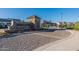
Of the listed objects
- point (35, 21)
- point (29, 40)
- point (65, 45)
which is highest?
point (35, 21)

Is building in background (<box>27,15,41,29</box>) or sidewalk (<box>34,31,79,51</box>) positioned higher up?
building in background (<box>27,15,41,29</box>)

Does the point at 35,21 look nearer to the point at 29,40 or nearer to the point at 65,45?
the point at 29,40

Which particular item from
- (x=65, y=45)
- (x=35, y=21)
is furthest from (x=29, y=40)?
(x=65, y=45)

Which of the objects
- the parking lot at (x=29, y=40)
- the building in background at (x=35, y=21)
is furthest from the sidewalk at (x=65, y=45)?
the building in background at (x=35, y=21)

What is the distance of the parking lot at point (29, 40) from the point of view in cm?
462

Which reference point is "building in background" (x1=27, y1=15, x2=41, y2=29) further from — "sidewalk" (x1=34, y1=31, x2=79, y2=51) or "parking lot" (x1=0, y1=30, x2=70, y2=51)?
"sidewalk" (x1=34, y1=31, x2=79, y2=51)

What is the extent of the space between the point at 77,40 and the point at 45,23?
30.2 inches

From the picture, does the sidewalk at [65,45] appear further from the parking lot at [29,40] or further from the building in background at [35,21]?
the building in background at [35,21]

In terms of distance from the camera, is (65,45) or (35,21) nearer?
(65,45)

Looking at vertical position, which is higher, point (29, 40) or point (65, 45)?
point (29, 40)

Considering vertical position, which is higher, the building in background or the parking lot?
the building in background

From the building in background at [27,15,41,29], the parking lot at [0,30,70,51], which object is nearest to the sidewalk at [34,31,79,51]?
the parking lot at [0,30,70,51]

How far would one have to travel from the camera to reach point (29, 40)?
468 centimetres

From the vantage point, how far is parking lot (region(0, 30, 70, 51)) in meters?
4.62
